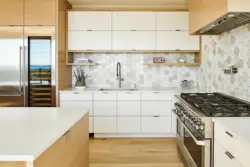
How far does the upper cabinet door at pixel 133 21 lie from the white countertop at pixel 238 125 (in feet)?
9.56

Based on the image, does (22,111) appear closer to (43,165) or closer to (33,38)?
(43,165)

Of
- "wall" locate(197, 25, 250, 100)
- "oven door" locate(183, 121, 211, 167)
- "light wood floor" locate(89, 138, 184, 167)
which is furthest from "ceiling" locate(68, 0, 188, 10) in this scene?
"oven door" locate(183, 121, 211, 167)

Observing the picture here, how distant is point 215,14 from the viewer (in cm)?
232

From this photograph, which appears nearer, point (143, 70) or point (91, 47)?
point (91, 47)

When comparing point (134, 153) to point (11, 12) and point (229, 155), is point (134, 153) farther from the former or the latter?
point (11, 12)

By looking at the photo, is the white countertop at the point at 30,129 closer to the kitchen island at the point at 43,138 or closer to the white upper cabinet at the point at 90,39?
the kitchen island at the point at 43,138

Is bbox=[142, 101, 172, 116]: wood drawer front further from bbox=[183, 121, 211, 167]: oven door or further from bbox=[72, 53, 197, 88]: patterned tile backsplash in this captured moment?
bbox=[183, 121, 211, 167]: oven door

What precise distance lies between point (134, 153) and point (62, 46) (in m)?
2.23

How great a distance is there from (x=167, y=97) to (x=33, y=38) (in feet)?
8.13

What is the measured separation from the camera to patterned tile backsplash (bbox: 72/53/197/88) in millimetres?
4957

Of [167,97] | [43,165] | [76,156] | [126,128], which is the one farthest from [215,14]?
[126,128]

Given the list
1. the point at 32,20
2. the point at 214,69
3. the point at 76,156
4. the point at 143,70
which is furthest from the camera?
the point at 143,70

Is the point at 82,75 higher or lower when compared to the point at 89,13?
lower

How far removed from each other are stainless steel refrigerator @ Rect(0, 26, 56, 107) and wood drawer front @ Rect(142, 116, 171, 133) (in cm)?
175
